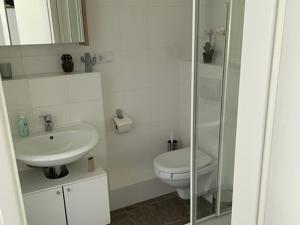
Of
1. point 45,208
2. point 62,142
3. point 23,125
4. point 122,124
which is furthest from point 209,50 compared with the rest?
point 45,208

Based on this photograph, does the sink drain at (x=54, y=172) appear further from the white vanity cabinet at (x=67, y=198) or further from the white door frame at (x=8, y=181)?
the white door frame at (x=8, y=181)

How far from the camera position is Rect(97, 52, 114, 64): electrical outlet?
2.18m

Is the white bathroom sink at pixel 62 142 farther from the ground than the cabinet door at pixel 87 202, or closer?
farther from the ground

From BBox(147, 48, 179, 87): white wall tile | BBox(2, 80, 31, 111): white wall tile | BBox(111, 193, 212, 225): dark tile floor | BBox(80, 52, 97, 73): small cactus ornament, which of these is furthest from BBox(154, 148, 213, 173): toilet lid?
BBox(2, 80, 31, 111): white wall tile

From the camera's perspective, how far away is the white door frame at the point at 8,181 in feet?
1.93

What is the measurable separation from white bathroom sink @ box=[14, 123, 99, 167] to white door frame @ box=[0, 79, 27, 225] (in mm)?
1006

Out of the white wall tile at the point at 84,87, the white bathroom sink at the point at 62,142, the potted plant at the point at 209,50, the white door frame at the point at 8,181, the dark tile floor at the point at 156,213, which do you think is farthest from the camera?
the dark tile floor at the point at 156,213

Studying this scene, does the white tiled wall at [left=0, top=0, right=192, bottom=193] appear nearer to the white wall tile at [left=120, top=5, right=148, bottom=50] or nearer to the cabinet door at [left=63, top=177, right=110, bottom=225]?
the white wall tile at [left=120, top=5, right=148, bottom=50]

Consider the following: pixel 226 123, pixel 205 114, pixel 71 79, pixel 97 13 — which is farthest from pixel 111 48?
pixel 226 123

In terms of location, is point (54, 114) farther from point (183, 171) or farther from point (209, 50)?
point (209, 50)

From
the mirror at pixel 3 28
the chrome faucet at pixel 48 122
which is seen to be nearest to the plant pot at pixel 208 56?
the chrome faucet at pixel 48 122

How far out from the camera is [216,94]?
1.32 m

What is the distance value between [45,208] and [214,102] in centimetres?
134

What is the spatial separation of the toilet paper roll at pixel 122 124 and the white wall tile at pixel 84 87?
305mm
